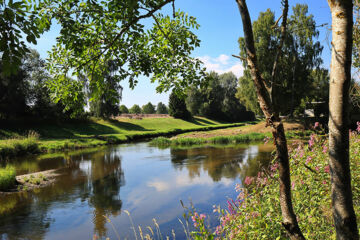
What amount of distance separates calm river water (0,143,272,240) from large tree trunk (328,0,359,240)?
3807 millimetres

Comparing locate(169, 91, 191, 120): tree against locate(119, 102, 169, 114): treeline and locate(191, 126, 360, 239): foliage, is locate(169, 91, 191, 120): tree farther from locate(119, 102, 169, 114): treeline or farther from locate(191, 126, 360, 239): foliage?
locate(191, 126, 360, 239): foliage

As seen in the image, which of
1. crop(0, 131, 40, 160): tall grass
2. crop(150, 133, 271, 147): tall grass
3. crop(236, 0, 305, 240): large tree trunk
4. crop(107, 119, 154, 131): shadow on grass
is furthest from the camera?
crop(107, 119, 154, 131): shadow on grass

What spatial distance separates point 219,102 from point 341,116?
6876 cm

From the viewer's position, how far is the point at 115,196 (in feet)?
35.3

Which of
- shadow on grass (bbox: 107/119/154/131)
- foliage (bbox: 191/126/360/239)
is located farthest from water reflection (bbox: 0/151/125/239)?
shadow on grass (bbox: 107/119/154/131)

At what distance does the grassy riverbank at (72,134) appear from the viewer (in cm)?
2133

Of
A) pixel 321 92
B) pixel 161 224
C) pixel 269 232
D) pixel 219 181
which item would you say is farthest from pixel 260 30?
pixel 269 232

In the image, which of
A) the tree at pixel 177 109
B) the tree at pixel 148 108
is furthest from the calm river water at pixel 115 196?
the tree at pixel 148 108

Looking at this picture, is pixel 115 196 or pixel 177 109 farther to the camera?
pixel 177 109

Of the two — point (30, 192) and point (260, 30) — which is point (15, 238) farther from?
point (260, 30)

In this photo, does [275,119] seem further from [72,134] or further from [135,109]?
[135,109]

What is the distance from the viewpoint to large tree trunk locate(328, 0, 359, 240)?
67.4 inches

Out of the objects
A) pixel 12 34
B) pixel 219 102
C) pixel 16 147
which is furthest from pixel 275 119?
pixel 219 102

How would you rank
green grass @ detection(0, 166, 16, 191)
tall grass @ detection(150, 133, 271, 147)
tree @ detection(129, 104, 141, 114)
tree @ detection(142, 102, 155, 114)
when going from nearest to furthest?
1. green grass @ detection(0, 166, 16, 191)
2. tall grass @ detection(150, 133, 271, 147)
3. tree @ detection(142, 102, 155, 114)
4. tree @ detection(129, 104, 141, 114)
